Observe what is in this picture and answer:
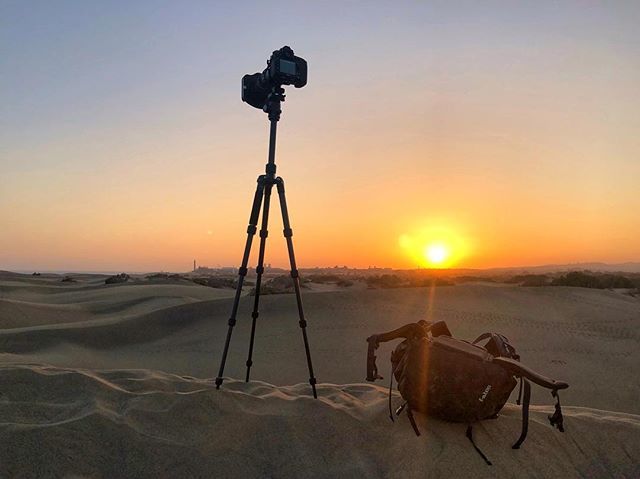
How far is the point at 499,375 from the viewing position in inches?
133

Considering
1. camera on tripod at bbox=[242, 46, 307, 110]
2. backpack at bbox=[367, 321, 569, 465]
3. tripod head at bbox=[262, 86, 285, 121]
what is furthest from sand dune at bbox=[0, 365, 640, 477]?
camera on tripod at bbox=[242, 46, 307, 110]

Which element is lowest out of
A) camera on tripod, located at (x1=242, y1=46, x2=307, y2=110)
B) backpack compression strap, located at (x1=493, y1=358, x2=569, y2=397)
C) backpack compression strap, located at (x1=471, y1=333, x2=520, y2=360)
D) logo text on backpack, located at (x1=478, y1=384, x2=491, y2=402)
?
logo text on backpack, located at (x1=478, y1=384, x2=491, y2=402)

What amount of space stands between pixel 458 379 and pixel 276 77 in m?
3.42

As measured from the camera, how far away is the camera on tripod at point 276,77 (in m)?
4.72

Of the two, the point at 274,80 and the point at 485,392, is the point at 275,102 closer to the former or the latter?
the point at 274,80

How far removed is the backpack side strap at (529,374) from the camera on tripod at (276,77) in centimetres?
340

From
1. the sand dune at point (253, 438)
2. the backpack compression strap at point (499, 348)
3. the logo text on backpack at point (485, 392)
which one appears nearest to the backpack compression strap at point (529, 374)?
the logo text on backpack at point (485, 392)

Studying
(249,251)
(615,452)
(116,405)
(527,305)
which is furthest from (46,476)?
(527,305)

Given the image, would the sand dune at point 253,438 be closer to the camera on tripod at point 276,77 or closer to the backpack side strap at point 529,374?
the backpack side strap at point 529,374

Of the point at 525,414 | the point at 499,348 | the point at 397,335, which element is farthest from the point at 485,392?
the point at 397,335

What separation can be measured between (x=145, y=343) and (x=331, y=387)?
606 cm

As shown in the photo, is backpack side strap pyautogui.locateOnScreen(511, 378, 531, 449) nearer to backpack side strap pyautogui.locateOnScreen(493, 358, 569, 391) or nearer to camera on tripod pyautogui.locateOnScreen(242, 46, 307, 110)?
backpack side strap pyautogui.locateOnScreen(493, 358, 569, 391)

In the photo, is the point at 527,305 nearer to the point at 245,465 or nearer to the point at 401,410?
the point at 401,410

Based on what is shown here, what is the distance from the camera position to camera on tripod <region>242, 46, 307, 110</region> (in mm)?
4719
